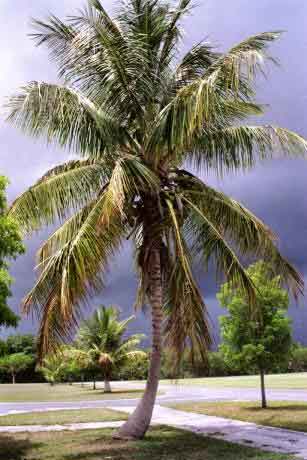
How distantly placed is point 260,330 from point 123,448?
10584 mm

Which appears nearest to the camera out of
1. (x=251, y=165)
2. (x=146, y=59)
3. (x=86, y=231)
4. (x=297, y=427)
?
(x=86, y=231)

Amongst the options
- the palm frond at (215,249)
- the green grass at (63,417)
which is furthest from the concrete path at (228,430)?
the palm frond at (215,249)

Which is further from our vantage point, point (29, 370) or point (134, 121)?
point (29, 370)

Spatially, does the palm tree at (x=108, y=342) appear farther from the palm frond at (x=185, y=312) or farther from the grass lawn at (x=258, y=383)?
the palm frond at (x=185, y=312)

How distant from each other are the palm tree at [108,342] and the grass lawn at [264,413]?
57.0ft

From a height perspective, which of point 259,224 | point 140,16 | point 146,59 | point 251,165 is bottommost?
point 259,224

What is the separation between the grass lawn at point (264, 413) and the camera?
55.7ft

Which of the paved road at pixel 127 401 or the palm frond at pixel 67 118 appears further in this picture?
the paved road at pixel 127 401

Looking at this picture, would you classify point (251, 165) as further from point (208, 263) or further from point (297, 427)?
point (297, 427)

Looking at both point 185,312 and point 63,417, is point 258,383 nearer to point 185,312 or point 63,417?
point 63,417

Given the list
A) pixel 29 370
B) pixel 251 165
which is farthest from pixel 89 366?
pixel 251 165

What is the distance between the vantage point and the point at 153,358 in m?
14.0

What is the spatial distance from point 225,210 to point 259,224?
0.89 metres

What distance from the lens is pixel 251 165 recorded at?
1457cm
